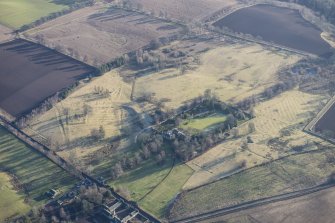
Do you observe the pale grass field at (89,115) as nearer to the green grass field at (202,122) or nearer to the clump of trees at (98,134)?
the clump of trees at (98,134)

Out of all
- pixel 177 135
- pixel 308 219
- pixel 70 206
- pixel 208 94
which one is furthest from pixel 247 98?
pixel 70 206

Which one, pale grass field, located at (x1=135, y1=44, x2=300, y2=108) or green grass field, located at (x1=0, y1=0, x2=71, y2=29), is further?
green grass field, located at (x1=0, y1=0, x2=71, y2=29)

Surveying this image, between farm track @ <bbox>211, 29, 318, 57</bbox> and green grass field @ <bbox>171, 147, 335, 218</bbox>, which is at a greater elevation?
farm track @ <bbox>211, 29, 318, 57</bbox>

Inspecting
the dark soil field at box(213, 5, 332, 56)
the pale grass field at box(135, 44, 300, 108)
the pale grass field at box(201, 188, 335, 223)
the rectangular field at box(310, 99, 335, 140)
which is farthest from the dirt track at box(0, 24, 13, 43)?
the pale grass field at box(201, 188, 335, 223)

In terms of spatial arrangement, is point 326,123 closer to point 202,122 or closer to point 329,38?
point 202,122

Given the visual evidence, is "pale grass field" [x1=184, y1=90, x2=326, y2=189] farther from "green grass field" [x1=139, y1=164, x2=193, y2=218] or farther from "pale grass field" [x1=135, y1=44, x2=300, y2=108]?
"pale grass field" [x1=135, y1=44, x2=300, y2=108]

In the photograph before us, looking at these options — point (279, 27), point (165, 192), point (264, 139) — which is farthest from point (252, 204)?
point (279, 27)

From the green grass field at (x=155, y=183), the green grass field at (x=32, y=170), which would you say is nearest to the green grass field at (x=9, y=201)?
the green grass field at (x=32, y=170)
